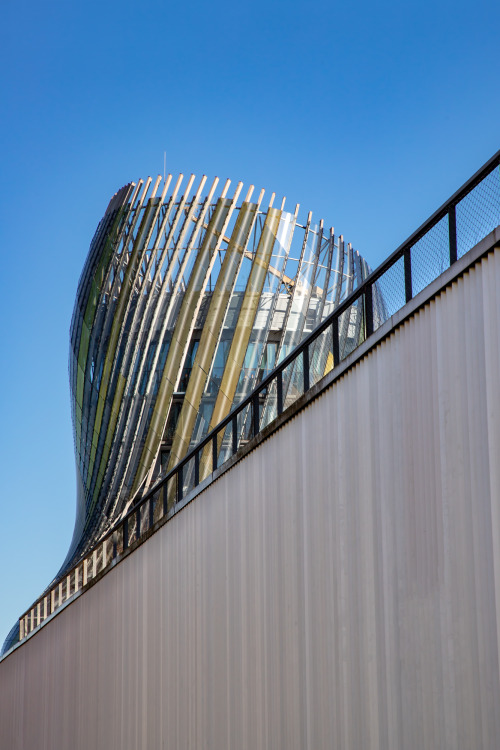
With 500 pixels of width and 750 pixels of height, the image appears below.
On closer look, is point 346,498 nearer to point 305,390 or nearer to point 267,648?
point 305,390

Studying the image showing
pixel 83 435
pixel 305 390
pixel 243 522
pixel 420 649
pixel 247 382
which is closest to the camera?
pixel 420 649

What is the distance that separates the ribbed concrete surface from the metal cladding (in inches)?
710

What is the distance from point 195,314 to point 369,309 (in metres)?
24.5

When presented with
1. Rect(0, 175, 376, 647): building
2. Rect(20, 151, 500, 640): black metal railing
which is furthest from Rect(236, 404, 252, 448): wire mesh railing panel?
Rect(0, 175, 376, 647): building

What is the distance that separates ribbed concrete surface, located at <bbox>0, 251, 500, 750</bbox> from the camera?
25.8 ft

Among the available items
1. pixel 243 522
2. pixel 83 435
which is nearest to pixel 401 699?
pixel 243 522

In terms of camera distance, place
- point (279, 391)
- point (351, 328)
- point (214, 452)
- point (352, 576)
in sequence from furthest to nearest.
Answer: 1. point (214, 452)
2. point (279, 391)
3. point (351, 328)
4. point (352, 576)

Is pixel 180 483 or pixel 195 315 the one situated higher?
pixel 195 315

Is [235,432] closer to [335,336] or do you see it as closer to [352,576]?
[335,336]

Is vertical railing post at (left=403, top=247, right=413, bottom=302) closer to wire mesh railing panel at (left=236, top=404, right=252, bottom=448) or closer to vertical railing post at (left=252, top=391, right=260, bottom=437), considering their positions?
vertical railing post at (left=252, top=391, right=260, bottom=437)

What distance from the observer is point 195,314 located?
34656 mm

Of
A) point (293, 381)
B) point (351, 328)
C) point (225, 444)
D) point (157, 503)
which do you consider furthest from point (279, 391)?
point (157, 503)

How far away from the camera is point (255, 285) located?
34688 mm

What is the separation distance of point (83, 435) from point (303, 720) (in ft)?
Answer: 98.9
